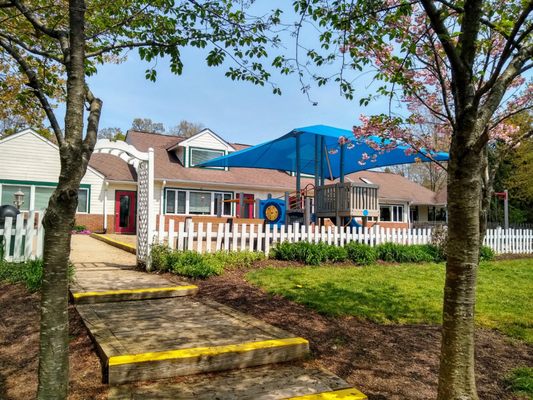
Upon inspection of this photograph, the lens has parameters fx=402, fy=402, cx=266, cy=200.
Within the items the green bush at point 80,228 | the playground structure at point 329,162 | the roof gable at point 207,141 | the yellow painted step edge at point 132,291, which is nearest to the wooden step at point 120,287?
the yellow painted step edge at point 132,291

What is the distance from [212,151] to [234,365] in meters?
19.4

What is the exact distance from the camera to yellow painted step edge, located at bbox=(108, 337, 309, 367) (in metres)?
3.07

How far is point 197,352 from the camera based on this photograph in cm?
330

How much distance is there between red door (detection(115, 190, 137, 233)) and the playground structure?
9357mm

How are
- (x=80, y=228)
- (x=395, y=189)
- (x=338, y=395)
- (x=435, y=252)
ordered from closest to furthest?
(x=338, y=395) → (x=435, y=252) → (x=80, y=228) → (x=395, y=189)

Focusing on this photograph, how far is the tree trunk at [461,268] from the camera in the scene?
2.43 m

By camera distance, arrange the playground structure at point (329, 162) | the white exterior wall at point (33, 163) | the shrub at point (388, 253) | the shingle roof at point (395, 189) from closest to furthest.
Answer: the shrub at point (388, 253) → the playground structure at point (329, 162) → the white exterior wall at point (33, 163) → the shingle roof at point (395, 189)

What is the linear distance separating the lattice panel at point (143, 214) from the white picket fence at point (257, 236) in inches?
11.5

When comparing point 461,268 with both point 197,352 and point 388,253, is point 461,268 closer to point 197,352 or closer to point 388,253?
point 197,352

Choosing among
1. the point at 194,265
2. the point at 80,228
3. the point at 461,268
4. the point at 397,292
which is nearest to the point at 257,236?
the point at 194,265

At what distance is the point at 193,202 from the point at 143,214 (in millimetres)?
12228

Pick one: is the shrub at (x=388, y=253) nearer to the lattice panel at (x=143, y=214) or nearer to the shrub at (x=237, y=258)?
the shrub at (x=237, y=258)


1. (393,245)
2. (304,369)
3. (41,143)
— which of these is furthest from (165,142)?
(304,369)

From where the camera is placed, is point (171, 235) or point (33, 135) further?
point (33, 135)
